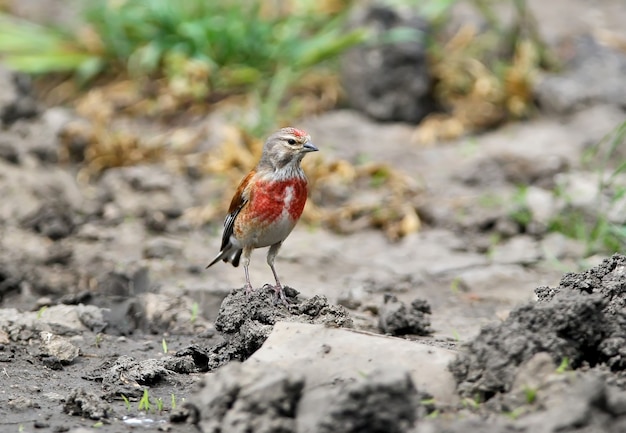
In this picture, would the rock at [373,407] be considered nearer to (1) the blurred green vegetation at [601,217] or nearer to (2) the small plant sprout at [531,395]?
(2) the small plant sprout at [531,395]

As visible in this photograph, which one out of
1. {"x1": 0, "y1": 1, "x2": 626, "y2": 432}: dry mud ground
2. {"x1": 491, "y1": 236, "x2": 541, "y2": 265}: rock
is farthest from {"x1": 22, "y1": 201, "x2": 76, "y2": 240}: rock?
{"x1": 491, "y1": 236, "x2": 541, "y2": 265}: rock

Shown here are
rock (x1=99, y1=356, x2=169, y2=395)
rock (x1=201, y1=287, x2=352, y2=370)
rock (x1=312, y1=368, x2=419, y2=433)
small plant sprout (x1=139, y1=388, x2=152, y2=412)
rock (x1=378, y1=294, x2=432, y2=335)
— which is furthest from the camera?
rock (x1=378, y1=294, x2=432, y2=335)

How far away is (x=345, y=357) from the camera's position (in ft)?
14.5

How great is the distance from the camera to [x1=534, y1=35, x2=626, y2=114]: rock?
1002 cm

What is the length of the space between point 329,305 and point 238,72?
6063 mm

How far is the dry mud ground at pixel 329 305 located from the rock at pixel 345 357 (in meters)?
0.01

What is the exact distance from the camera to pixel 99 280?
7.21 m

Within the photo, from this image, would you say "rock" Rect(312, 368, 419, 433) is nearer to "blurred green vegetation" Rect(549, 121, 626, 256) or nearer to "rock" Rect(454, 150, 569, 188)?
"blurred green vegetation" Rect(549, 121, 626, 256)

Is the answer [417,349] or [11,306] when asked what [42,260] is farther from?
[417,349]

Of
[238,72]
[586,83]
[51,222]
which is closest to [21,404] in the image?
[51,222]

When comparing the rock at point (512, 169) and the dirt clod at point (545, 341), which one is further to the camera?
the rock at point (512, 169)

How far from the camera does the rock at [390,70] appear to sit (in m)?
10.5

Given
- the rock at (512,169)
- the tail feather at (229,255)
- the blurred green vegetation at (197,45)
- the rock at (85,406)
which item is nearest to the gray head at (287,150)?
the tail feather at (229,255)

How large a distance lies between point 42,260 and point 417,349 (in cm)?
386
